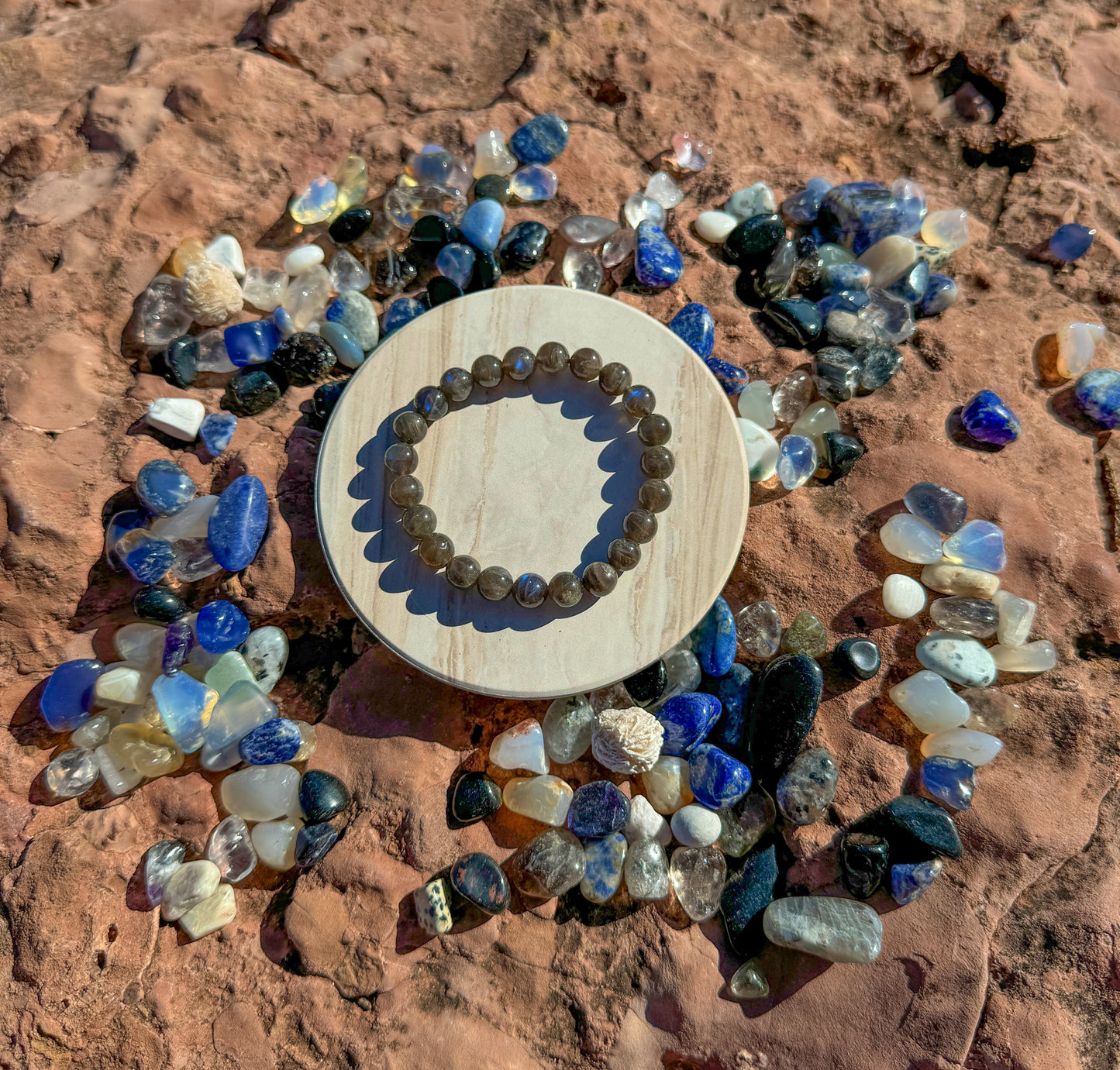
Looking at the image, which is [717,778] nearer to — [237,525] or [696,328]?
[696,328]

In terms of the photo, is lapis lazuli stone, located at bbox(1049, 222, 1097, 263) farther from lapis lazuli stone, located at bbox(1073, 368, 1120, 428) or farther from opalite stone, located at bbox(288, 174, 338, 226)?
opalite stone, located at bbox(288, 174, 338, 226)

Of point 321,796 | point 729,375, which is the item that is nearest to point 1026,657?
point 729,375

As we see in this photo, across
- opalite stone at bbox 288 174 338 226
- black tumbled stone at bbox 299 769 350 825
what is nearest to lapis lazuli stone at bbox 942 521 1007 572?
black tumbled stone at bbox 299 769 350 825

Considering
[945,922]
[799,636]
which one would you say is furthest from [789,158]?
[945,922]

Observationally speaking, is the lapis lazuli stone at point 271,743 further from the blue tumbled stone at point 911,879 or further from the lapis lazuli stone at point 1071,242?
the lapis lazuli stone at point 1071,242

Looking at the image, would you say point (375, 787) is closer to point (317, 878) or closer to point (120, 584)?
point (317, 878)

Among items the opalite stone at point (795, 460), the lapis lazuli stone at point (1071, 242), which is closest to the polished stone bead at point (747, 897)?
the opalite stone at point (795, 460)
